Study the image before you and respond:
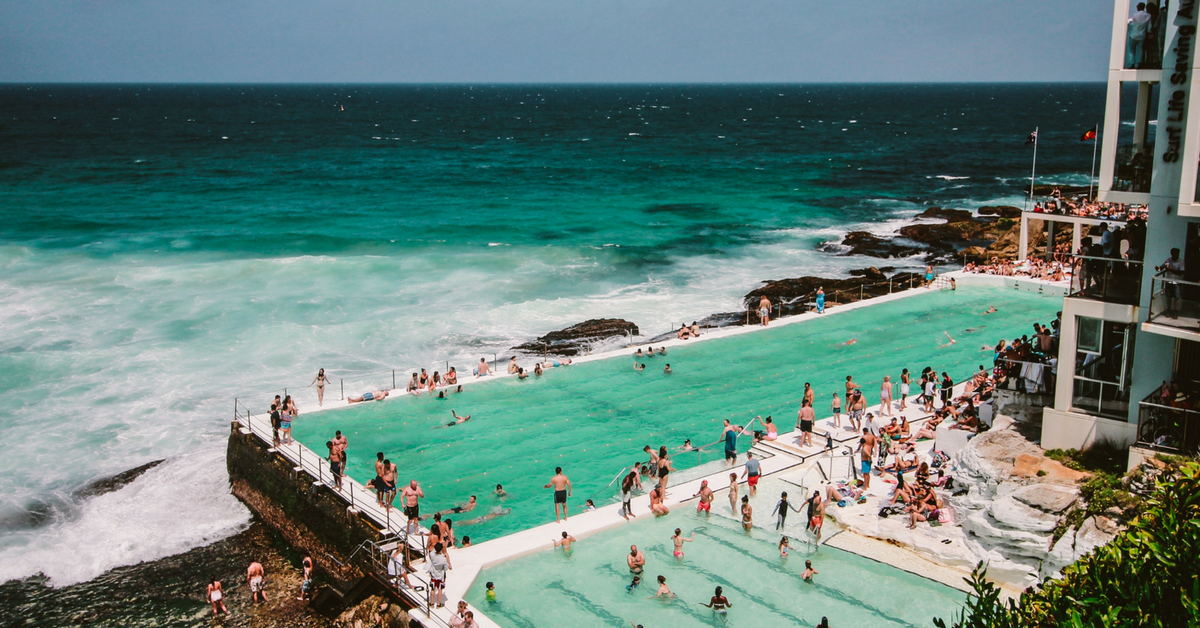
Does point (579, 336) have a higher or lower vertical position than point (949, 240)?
lower

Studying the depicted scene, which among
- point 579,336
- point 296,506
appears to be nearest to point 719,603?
point 296,506

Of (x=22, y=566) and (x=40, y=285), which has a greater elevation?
(x=40, y=285)

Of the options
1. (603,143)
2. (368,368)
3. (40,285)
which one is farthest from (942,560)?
(603,143)

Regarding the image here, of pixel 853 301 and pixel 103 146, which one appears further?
pixel 103 146

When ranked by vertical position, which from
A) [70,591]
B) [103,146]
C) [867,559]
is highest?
[103,146]

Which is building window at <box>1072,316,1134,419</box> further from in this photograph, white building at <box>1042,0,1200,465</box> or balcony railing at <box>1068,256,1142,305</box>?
balcony railing at <box>1068,256,1142,305</box>

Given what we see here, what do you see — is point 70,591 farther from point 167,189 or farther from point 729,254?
point 167,189

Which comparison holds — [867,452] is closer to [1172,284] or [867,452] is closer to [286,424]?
[1172,284]
